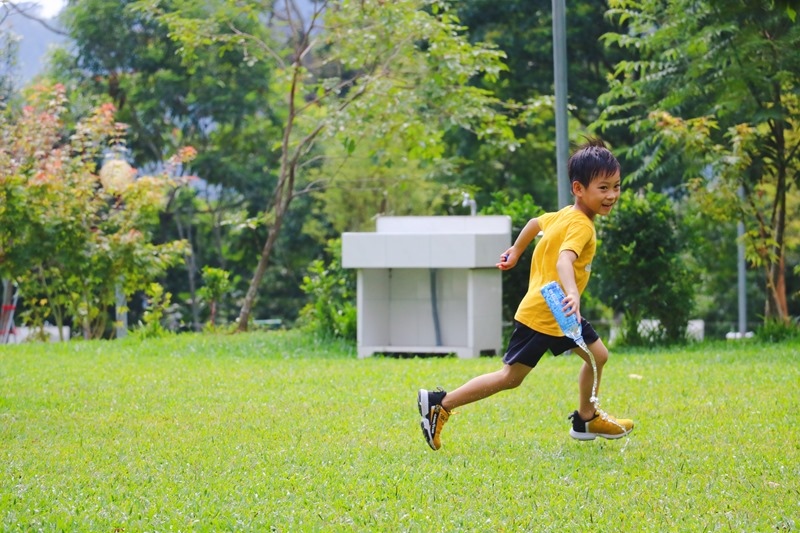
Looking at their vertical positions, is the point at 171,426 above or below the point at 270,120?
below

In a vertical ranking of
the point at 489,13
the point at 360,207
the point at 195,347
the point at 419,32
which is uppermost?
the point at 489,13

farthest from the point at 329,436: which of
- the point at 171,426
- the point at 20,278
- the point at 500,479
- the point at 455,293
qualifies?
the point at 20,278

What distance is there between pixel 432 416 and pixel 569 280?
1.01 m

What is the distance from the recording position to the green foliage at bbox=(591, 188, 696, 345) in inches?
475

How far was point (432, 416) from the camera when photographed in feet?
19.0

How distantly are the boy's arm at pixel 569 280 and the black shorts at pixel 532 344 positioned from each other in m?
0.31

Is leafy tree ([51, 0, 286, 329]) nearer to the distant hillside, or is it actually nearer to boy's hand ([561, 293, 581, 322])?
the distant hillside

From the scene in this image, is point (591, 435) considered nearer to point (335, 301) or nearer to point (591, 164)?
point (591, 164)

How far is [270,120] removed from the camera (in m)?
29.0

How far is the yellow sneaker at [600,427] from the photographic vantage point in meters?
5.93

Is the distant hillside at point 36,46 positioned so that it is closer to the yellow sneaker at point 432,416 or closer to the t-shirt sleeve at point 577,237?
the yellow sneaker at point 432,416

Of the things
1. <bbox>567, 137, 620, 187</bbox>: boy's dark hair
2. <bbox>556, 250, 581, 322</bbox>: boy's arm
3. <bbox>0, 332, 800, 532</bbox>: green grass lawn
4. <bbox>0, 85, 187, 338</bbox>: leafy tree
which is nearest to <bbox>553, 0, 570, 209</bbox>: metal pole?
<bbox>0, 332, 800, 532</bbox>: green grass lawn

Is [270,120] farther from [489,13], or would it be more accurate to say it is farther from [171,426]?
[171,426]

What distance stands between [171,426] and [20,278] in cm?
857
